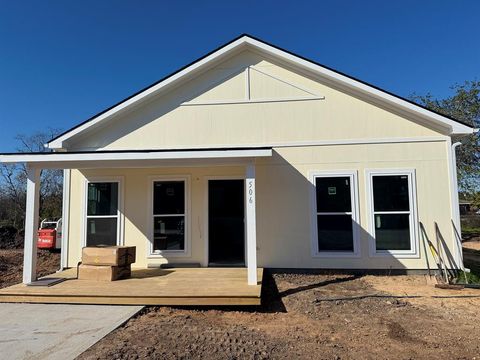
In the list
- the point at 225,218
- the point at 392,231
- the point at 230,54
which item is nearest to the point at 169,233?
the point at 225,218

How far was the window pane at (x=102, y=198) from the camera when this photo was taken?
30.2 ft

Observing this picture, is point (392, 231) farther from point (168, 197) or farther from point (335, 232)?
point (168, 197)

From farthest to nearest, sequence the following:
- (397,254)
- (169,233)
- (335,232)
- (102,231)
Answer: (102,231) → (169,233) → (335,232) → (397,254)

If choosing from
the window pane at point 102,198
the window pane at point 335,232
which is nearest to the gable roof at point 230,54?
the window pane at point 102,198

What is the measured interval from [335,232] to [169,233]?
13.6ft

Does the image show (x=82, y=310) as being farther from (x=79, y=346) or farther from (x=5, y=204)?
(x=5, y=204)

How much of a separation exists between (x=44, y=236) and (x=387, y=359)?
13.4 metres

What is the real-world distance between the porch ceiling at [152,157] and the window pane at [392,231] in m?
3.46

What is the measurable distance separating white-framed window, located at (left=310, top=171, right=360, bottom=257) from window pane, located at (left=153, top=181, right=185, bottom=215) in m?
3.33

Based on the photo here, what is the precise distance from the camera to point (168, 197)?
912 cm

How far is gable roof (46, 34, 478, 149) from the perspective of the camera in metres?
8.39

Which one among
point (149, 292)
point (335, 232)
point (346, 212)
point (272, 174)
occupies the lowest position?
point (149, 292)

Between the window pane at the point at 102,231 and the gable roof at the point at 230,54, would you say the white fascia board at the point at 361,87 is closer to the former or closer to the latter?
the gable roof at the point at 230,54

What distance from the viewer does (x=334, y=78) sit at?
28.1 feet
